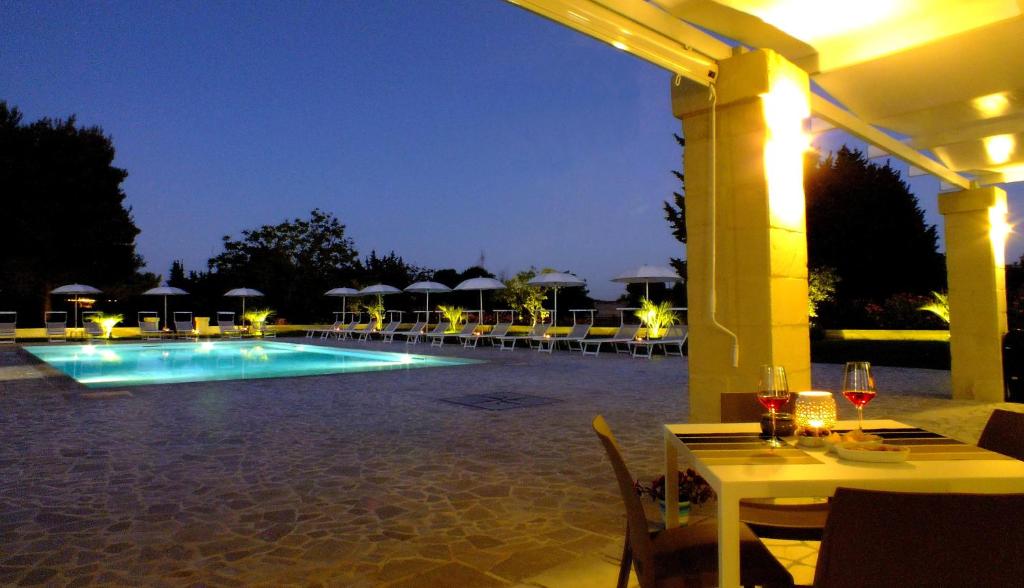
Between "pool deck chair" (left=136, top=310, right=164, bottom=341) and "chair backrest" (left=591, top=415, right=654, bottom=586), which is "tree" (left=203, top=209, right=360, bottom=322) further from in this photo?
"chair backrest" (left=591, top=415, right=654, bottom=586)

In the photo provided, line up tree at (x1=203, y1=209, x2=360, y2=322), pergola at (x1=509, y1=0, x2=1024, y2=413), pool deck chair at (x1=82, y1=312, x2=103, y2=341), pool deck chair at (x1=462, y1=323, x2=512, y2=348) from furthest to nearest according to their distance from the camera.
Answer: tree at (x1=203, y1=209, x2=360, y2=322) → pool deck chair at (x1=82, y1=312, x2=103, y2=341) → pool deck chair at (x1=462, y1=323, x2=512, y2=348) → pergola at (x1=509, y1=0, x2=1024, y2=413)

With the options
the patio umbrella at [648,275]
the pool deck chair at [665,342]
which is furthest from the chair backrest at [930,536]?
the patio umbrella at [648,275]

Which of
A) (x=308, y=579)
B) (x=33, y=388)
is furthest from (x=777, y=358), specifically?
(x=33, y=388)

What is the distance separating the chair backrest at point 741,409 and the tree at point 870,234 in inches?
831

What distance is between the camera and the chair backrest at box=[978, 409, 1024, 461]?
6.84 feet

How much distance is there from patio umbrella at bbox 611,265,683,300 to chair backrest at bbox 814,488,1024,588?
1373 centimetres

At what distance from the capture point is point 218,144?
158ft

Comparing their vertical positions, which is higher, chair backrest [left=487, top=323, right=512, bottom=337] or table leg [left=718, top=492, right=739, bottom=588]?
chair backrest [left=487, top=323, right=512, bottom=337]

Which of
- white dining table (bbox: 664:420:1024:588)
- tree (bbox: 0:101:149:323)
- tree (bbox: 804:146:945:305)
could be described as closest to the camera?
white dining table (bbox: 664:420:1024:588)

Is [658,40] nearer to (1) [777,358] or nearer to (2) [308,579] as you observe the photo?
(1) [777,358]

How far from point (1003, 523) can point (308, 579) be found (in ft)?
7.38

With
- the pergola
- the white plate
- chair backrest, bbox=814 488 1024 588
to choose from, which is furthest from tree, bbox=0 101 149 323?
chair backrest, bbox=814 488 1024 588

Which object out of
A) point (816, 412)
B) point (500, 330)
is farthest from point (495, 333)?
point (816, 412)

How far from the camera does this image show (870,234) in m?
21.9
